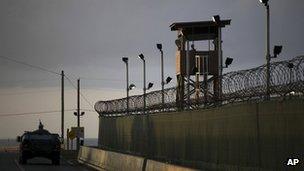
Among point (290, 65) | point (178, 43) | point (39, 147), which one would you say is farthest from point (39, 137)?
point (290, 65)

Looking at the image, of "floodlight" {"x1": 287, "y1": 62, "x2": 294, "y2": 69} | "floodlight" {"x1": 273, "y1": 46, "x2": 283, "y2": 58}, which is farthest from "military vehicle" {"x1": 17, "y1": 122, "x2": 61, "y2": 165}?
"floodlight" {"x1": 287, "y1": 62, "x2": 294, "y2": 69}

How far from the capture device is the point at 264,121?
1950cm

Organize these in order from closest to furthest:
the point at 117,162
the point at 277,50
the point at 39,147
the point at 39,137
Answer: the point at 277,50, the point at 117,162, the point at 39,147, the point at 39,137

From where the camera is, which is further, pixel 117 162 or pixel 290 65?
pixel 117 162

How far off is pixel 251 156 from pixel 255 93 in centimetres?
207

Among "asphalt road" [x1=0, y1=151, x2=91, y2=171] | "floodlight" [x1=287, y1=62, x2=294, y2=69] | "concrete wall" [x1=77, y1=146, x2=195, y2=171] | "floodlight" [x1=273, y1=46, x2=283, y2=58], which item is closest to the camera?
"floodlight" [x1=287, y1=62, x2=294, y2=69]

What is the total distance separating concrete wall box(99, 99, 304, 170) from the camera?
17828 mm

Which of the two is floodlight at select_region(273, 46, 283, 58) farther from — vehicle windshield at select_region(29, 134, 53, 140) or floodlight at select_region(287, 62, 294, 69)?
vehicle windshield at select_region(29, 134, 53, 140)

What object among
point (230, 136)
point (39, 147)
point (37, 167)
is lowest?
point (37, 167)

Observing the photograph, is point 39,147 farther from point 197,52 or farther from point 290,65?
point 290,65

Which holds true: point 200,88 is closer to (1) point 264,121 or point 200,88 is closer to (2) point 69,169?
(1) point 264,121

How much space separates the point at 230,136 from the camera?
22.9 metres

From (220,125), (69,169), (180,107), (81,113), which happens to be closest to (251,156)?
(220,125)

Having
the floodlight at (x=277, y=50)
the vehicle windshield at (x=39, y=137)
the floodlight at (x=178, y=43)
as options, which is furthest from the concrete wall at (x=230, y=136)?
the floodlight at (x=178, y=43)
